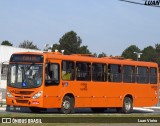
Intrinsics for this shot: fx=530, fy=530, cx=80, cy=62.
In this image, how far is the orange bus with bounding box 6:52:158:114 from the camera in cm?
2695

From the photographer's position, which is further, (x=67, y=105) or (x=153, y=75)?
(x=153, y=75)

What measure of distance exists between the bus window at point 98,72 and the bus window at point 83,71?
1.45 ft

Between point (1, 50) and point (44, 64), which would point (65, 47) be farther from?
point (44, 64)

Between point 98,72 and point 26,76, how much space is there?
5.01 metres

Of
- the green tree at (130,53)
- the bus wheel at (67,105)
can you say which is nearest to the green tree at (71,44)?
the green tree at (130,53)

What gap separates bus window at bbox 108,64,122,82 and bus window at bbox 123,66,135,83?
0.45 meters

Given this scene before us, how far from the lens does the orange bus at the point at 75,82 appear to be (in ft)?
88.4

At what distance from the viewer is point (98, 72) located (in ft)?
99.5

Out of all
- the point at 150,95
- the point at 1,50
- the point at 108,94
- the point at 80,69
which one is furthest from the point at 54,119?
the point at 1,50

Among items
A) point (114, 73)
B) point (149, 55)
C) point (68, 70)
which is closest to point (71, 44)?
point (149, 55)

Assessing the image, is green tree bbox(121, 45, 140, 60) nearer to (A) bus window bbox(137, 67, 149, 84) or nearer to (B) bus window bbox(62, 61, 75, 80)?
(A) bus window bbox(137, 67, 149, 84)

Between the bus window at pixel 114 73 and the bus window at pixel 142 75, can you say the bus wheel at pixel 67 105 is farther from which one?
the bus window at pixel 142 75

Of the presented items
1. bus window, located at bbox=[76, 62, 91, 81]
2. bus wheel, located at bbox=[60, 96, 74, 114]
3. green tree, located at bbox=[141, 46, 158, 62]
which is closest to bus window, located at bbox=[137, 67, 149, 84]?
bus window, located at bbox=[76, 62, 91, 81]

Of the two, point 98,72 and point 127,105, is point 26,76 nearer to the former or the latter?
point 98,72
